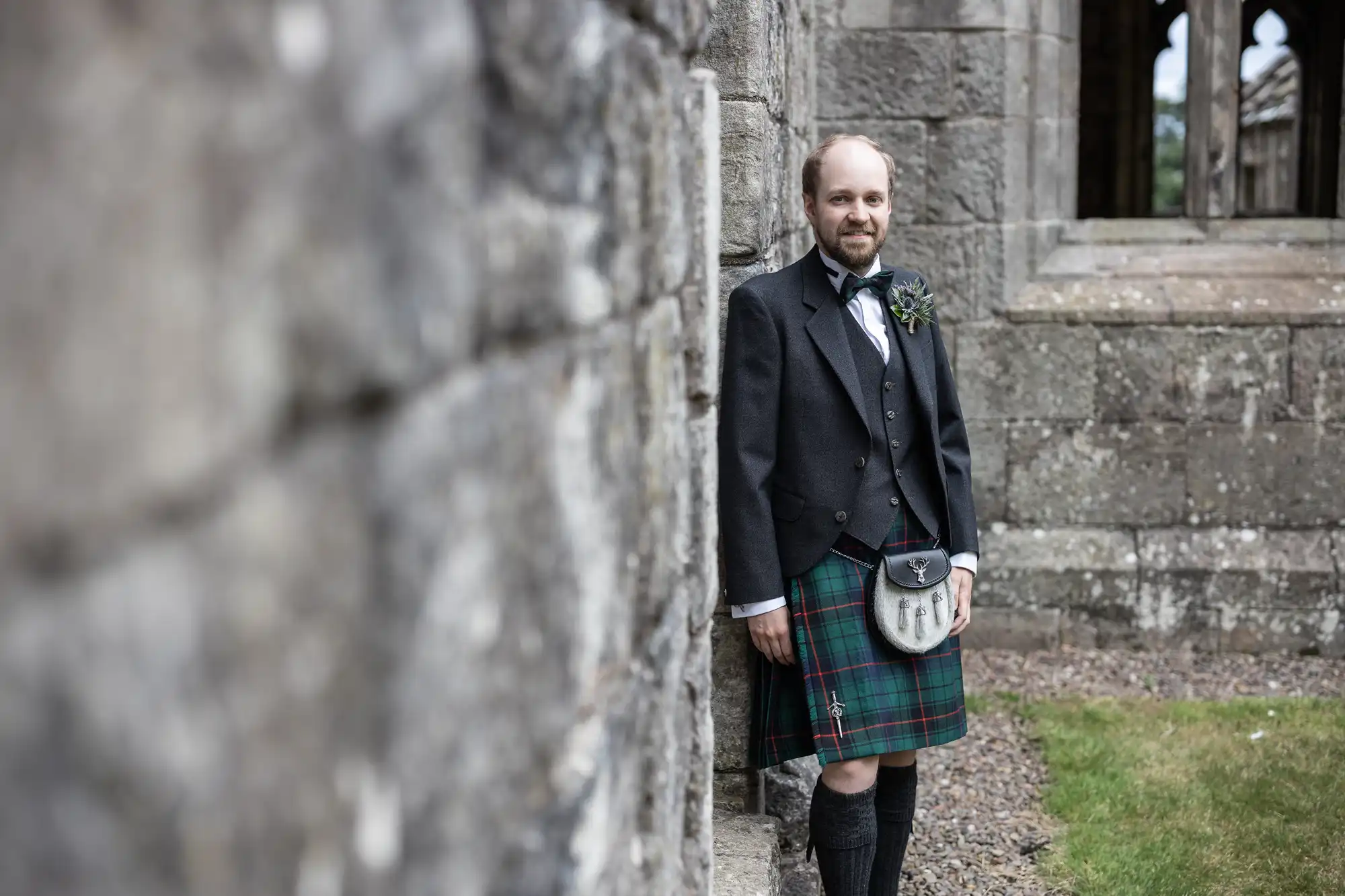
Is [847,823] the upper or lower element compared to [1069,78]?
lower

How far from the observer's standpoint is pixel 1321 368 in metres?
5.56

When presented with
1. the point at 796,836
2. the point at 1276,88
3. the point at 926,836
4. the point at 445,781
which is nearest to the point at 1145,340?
the point at 926,836

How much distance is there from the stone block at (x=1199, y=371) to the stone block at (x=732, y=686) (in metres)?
2.87

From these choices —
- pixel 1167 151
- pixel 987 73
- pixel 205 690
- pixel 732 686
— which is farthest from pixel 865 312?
pixel 1167 151

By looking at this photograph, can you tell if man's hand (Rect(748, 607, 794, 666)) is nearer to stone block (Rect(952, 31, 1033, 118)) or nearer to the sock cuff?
the sock cuff

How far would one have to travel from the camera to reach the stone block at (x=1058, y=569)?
5609mm

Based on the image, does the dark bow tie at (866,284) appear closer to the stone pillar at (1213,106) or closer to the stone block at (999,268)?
the stone block at (999,268)

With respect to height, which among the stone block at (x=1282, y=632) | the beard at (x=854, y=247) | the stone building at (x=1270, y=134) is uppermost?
the stone building at (x=1270, y=134)

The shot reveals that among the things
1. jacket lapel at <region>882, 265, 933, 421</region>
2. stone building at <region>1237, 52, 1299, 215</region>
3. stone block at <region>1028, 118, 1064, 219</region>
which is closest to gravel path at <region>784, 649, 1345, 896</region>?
jacket lapel at <region>882, 265, 933, 421</region>

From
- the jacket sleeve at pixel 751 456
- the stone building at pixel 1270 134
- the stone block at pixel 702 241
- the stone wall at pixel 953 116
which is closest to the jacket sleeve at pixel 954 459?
the jacket sleeve at pixel 751 456

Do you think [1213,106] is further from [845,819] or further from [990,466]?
[845,819]

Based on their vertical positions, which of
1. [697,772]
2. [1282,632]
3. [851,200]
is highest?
[851,200]

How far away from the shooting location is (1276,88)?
63.0 feet

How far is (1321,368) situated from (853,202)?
338 centimetres
